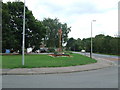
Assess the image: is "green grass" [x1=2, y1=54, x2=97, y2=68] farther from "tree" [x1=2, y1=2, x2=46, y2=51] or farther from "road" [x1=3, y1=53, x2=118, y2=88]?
"tree" [x1=2, y1=2, x2=46, y2=51]

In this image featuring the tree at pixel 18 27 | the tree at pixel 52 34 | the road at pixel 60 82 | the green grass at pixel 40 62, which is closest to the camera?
the road at pixel 60 82

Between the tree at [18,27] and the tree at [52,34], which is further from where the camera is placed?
the tree at [52,34]

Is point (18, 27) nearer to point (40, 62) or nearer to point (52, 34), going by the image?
point (40, 62)

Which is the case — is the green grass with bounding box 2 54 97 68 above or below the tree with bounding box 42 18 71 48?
below

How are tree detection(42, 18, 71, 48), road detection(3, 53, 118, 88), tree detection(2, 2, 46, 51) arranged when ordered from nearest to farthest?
road detection(3, 53, 118, 88), tree detection(2, 2, 46, 51), tree detection(42, 18, 71, 48)

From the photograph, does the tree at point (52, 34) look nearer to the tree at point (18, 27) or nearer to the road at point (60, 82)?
the tree at point (18, 27)

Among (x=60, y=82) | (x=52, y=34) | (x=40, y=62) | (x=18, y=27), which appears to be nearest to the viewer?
(x=60, y=82)

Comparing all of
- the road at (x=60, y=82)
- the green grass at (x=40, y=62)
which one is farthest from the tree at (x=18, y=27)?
the road at (x=60, y=82)

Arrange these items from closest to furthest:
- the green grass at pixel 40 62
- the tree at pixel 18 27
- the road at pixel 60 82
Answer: the road at pixel 60 82, the green grass at pixel 40 62, the tree at pixel 18 27

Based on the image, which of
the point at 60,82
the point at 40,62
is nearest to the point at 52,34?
the point at 40,62

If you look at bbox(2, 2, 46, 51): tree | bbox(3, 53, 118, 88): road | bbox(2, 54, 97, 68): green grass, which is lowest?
bbox(2, 54, 97, 68): green grass

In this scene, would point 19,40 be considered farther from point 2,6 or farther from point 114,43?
point 114,43

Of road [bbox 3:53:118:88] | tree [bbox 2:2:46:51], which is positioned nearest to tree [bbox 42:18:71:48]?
tree [bbox 2:2:46:51]

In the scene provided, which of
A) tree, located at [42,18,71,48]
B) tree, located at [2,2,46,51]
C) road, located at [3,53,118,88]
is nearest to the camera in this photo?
road, located at [3,53,118,88]
